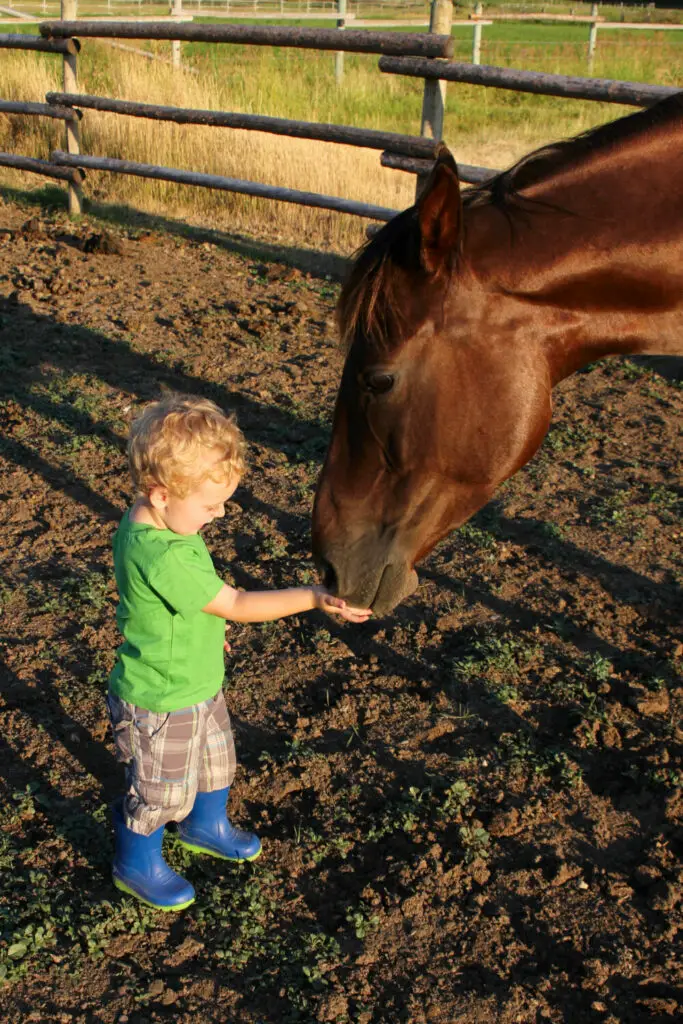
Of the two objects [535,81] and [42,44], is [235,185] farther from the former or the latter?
[535,81]

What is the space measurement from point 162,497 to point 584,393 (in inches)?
149

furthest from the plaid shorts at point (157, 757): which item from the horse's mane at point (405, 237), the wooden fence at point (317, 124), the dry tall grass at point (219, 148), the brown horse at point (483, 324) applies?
the dry tall grass at point (219, 148)

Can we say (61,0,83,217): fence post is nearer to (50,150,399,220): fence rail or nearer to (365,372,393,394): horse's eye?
(50,150,399,220): fence rail

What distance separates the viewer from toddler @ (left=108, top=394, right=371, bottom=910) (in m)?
2.09

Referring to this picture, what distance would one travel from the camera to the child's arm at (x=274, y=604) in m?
2.20

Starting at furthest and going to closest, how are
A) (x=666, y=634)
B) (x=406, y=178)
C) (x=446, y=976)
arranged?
(x=406, y=178) < (x=666, y=634) < (x=446, y=976)

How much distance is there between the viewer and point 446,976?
6.95ft

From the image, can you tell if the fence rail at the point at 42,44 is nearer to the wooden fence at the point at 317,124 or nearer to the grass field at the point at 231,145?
the wooden fence at the point at 317,124

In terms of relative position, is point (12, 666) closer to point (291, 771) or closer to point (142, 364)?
point (291, 771)

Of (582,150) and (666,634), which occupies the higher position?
(582,150)

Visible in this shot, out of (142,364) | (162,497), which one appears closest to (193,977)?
(162,497)

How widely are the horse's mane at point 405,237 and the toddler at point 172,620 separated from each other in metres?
0.38

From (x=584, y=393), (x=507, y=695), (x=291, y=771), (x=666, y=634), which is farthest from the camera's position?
(x=584, y=393)

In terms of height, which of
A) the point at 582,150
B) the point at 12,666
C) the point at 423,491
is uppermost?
the point at 582,150
